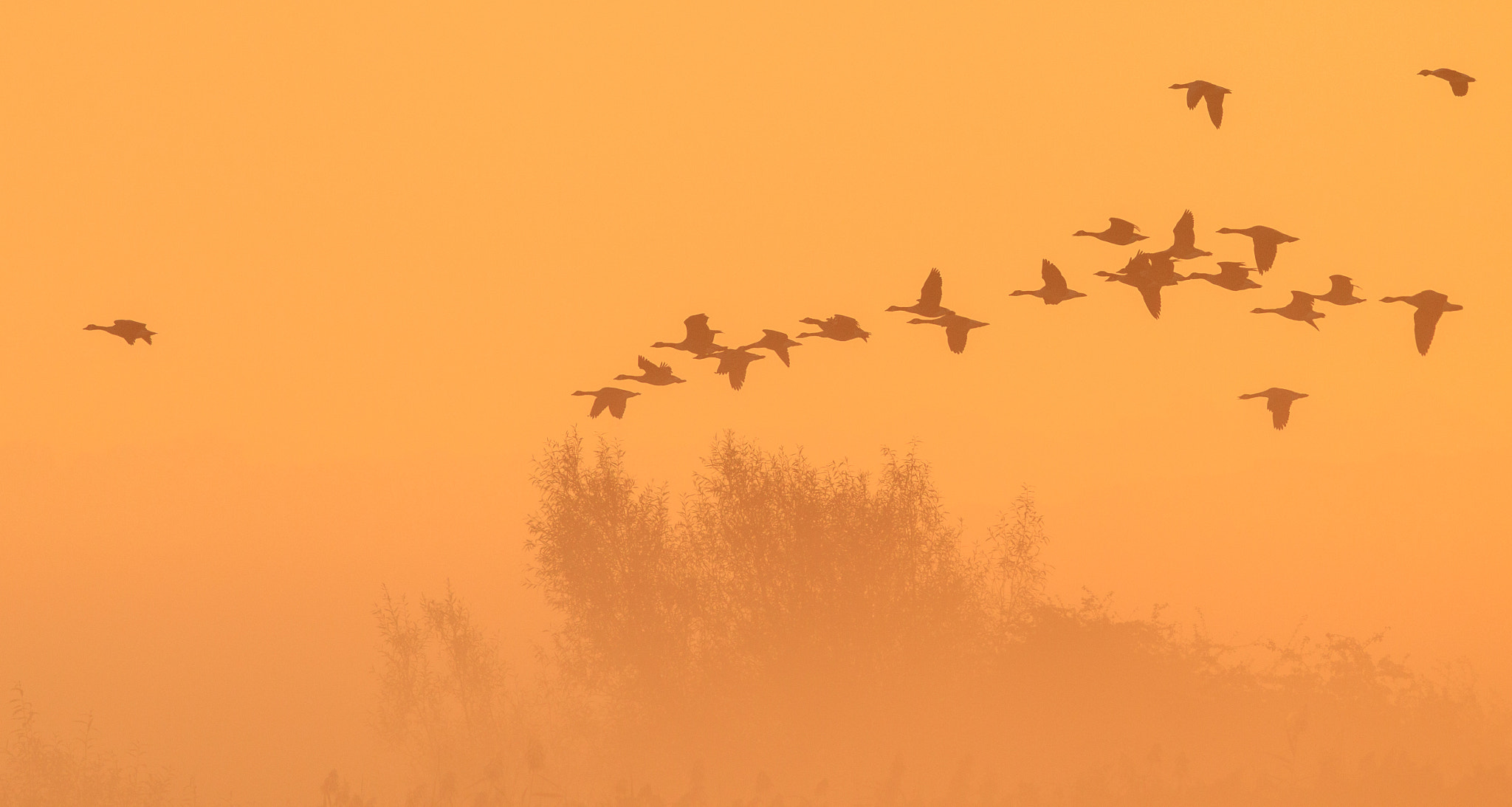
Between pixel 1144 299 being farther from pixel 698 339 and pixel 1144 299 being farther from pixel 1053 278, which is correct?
pixel 698 339

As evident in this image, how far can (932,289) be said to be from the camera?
64.6 feet

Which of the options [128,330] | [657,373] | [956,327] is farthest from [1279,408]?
→ [128,330]

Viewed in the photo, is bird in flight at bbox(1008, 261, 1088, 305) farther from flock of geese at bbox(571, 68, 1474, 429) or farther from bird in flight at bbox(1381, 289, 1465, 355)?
bird in flight at bbox(1381, 289, 1465, 355)

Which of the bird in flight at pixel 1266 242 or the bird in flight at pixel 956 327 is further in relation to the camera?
the bird in flight at pixel 956 327

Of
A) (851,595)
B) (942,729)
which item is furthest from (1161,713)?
(851,595)

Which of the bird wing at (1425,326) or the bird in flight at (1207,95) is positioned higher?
the bird in flight at (1207,95)

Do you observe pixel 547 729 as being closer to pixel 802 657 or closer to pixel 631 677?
pixel 631 677

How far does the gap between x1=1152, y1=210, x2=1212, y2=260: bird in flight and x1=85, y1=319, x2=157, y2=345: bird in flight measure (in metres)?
15.2

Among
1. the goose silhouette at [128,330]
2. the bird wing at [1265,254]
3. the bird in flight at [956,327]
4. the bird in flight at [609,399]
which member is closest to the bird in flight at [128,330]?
the goose silhouette at [128,330]

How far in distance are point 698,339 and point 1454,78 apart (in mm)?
11554

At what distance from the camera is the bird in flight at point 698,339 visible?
20.1 m

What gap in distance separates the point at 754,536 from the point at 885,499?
440 cm

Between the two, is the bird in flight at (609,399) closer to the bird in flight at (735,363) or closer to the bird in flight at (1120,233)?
the bird in flight at (735,363)

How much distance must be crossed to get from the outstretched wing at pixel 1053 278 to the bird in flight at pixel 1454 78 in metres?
5.83
